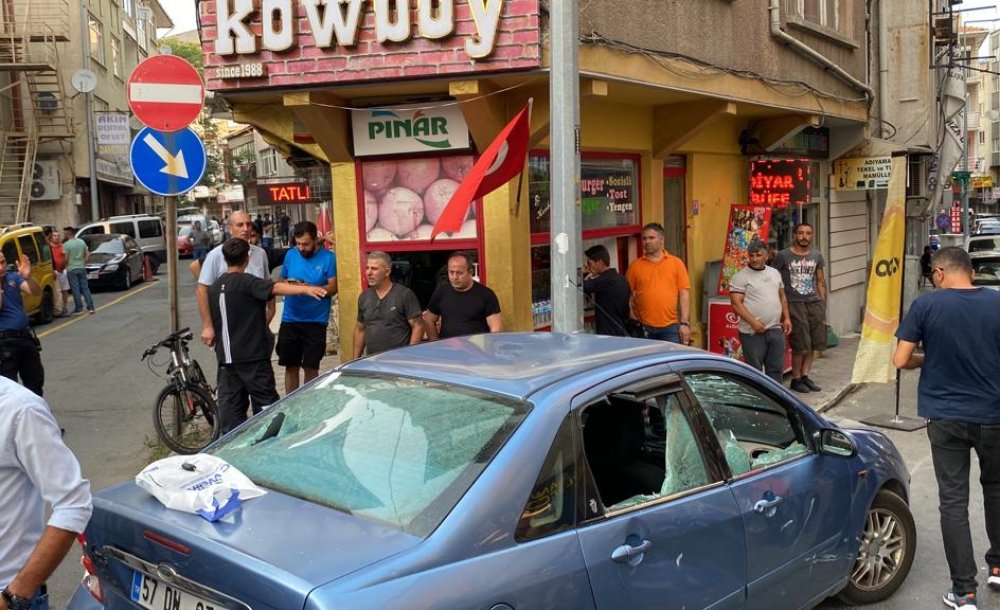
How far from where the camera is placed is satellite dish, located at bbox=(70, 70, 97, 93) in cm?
2697

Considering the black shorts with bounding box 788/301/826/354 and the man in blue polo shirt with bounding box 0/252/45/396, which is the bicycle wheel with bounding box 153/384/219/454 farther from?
the black shorts with bounding box 788/301/826/354

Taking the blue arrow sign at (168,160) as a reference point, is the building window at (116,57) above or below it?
above

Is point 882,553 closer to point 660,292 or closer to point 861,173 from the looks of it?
point 660,292

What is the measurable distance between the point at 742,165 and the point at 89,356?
9829mm

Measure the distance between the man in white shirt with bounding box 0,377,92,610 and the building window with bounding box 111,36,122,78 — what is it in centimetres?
3959

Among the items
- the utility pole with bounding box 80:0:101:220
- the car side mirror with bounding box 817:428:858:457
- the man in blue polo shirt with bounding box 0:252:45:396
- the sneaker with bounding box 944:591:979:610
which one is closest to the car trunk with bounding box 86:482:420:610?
the car side mirror with bounding box 817:428:858:457

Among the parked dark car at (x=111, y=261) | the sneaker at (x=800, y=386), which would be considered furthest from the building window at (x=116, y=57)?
the sneaker at (x=800, y=386)

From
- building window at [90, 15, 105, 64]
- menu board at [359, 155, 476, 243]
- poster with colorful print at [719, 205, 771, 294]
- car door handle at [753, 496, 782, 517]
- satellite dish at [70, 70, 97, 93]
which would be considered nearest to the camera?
car door handle at [753, 496, 782, 517]

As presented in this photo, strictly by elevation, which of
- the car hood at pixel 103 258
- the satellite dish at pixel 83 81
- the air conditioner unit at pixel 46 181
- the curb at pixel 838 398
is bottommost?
the curb at pixel 838 398

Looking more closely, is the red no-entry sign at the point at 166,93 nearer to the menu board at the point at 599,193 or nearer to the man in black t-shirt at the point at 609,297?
the menu board at the point at 599,193

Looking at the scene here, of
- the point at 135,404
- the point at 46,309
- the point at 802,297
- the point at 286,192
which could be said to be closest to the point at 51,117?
the point at 46,309

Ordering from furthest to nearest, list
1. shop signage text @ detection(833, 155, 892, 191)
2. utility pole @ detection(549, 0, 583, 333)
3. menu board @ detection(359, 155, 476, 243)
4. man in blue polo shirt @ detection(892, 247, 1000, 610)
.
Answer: shop signage text @ detection(833, 155, 892, 191) → menu board @ detection(359, 155, 476, 243) → utility pole @ detection(549, 0, 583, 333) → man in blue polo shirt @ detection(892, 247, 1000, 610)

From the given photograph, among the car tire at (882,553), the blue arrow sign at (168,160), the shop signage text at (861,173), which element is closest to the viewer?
the car tire at (882,553)

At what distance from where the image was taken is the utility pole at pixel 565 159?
5953 mm
